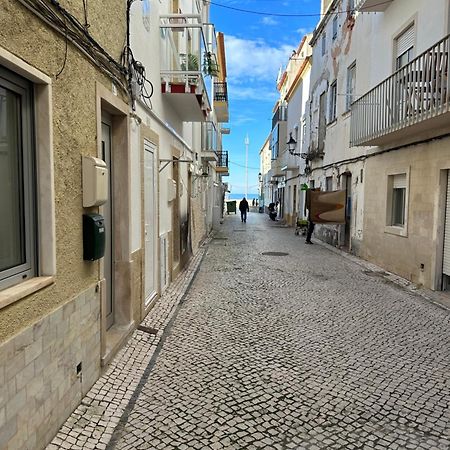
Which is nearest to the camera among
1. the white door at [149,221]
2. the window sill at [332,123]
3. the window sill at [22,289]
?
the window sill at [22,289]

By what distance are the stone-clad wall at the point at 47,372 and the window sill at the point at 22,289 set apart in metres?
0.23

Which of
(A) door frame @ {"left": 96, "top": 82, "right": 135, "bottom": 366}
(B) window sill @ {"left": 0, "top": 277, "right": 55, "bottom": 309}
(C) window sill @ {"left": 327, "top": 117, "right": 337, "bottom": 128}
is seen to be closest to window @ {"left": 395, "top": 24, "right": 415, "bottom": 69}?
(C) window sill @ {"left": 327, "top": 117, "right": 337, "bottom": 128}

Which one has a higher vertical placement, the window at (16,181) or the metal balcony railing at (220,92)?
the metal balcony railing at (220,92)

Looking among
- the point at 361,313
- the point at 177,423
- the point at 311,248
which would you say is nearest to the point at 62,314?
the point at 177,423

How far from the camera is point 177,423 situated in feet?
9.95

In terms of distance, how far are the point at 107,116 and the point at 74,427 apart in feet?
10.5

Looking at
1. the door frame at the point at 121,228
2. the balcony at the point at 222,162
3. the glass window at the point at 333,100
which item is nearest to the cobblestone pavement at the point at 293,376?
the door frame at the point at 121,228

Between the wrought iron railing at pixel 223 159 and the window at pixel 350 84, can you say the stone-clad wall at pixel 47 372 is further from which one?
the wrought iron railing at pixel 223 159

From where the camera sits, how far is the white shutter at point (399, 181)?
9147 mm

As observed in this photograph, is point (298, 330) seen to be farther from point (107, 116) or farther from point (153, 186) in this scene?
point (107, 116)

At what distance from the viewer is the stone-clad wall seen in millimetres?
2270

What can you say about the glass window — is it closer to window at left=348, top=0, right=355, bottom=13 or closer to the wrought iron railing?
window at left=348, top=0, right=355, bottom=13

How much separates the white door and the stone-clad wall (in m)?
2.37

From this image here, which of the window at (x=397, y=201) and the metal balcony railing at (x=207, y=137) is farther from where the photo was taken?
the metal balcony railing at (x=207, y=137)
